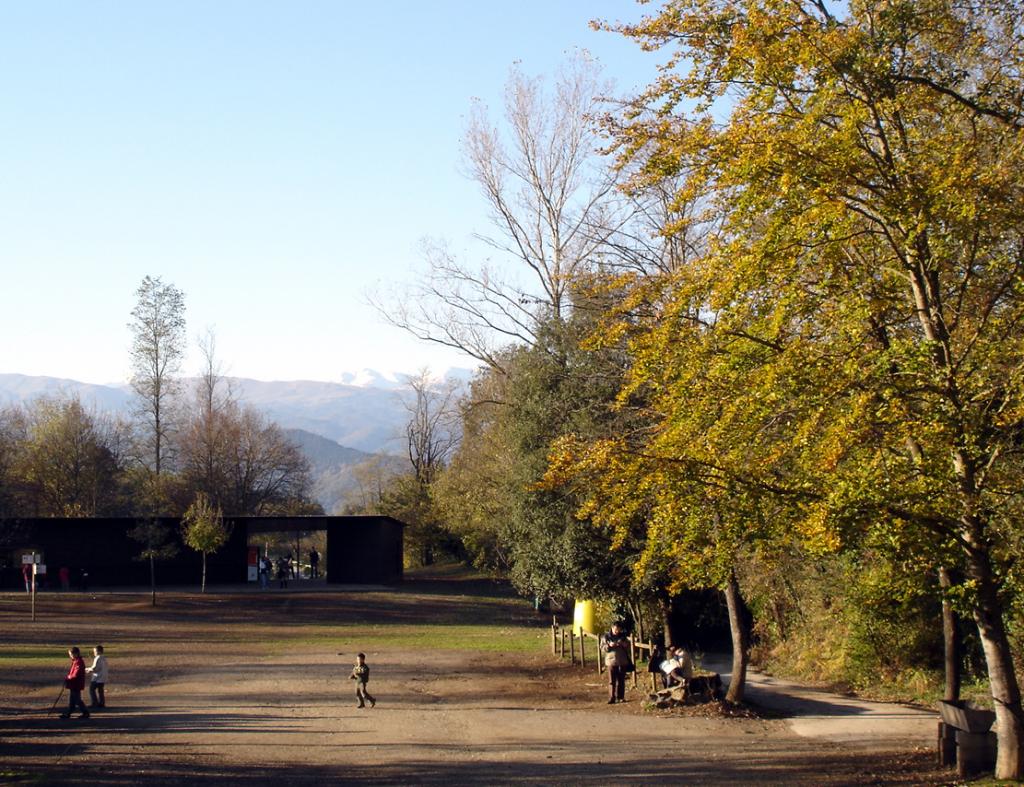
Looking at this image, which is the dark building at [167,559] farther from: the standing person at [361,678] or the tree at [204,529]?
the standing person at [361,678]

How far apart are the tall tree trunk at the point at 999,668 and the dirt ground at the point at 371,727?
3.91ft

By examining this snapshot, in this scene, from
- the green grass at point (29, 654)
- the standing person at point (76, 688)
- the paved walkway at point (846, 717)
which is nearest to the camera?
the paved walkway at point (846, 717)

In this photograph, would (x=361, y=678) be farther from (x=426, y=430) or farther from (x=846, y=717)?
(x=426, y=430)

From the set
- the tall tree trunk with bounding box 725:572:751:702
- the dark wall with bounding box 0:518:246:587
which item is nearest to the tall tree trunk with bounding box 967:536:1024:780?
the tall tree trunk with bounding box 725:572:751:702

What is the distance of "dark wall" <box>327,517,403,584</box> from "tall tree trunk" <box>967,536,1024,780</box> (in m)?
39.3

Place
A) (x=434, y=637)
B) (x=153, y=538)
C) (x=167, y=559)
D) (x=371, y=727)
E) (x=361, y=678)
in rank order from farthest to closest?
(x=167, y=559) → (x=153, y=538) → (x=434, y=637) → (x=361, y=678) → (x=371, y=727)

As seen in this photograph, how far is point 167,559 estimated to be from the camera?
45.3m

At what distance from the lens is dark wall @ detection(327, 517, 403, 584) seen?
49.1m

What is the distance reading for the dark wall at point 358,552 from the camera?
4906 cm

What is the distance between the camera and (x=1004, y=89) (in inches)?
446

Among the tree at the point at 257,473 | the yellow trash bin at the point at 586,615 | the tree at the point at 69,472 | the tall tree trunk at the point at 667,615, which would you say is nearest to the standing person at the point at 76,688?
the tall tree trunk at the point at 667,615

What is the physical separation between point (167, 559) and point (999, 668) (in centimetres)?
4025

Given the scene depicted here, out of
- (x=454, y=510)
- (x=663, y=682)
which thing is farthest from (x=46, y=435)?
(x=663, y=682)

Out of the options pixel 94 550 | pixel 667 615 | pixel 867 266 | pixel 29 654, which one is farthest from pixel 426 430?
pixel 867 266
